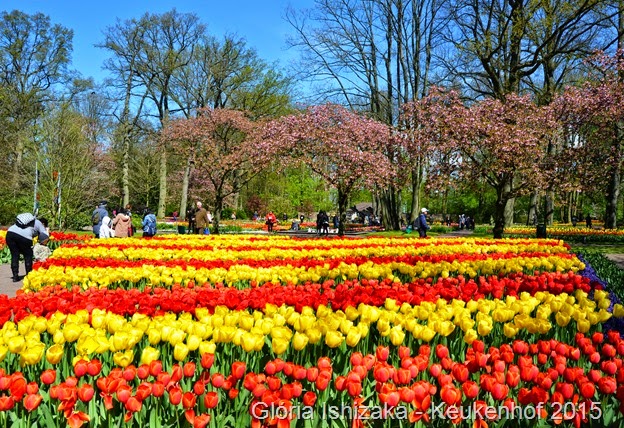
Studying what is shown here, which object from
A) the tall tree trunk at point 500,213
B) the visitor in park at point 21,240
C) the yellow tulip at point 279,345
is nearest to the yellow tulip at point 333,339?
the yellow tulip at point 279,345

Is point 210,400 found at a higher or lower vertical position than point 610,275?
higher

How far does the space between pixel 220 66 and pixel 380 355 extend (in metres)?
37.5

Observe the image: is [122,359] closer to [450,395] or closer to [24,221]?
[450,395]

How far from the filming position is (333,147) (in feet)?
67.3

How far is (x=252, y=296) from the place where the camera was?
13.8 feet

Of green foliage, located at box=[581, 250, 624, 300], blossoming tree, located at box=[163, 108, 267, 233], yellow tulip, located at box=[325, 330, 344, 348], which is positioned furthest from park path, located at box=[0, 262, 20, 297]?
blossoming tree, located at box=[163, 108, 267, 233]

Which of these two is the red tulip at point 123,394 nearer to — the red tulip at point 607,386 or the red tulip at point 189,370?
the red tulip at point 189,370

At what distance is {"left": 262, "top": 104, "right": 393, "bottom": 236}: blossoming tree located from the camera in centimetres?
2058

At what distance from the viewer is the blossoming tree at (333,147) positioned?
67.5 ft

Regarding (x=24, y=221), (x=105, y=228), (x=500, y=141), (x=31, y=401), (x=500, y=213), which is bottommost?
(x=31, y=401)

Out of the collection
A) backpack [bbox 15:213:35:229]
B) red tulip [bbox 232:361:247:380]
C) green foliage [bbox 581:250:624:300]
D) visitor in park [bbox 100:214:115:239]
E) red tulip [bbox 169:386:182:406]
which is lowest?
green foliage [bbox 581:250:624:300]

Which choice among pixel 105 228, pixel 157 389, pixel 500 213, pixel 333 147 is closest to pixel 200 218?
pixel 105 228

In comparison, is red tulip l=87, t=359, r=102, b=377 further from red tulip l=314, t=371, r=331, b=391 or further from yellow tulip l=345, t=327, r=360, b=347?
yellow tulip l=345, t=327, r=360, b=347

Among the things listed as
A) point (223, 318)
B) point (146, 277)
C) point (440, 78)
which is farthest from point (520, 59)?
point (223, 318)
